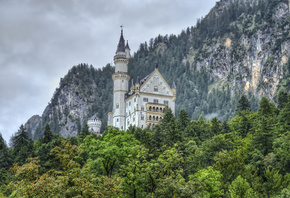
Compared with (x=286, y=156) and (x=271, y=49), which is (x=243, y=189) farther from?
(x=271, y=49)

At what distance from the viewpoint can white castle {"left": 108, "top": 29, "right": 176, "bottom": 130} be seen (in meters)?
109

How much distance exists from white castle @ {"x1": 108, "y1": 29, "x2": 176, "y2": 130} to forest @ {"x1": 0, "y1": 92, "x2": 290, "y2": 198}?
24.9m

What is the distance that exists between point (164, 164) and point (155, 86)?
71.4m

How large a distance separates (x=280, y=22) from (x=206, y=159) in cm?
14607

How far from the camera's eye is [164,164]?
41.6 meters

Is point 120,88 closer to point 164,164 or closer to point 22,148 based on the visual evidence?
point 22,148

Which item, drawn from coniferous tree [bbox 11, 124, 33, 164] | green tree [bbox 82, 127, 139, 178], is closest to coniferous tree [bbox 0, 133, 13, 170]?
coniferous tree [bbox 11, 124, 33, 164]

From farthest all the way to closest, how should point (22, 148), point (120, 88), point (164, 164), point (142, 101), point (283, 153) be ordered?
point (120, 88) < point (142, 101) < point (22, 148) < point (283, 153) < point (164, 164)

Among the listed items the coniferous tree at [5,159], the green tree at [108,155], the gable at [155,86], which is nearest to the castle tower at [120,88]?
the gable at [155,86]

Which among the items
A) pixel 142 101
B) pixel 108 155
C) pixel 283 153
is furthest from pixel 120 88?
pixel 108 155

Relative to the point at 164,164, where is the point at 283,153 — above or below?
above

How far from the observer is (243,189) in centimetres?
4938

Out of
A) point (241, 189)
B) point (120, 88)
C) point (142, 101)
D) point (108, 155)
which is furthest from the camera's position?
point (120, 88)

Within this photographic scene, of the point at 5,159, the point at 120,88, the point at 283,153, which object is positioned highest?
the point at 120,88
